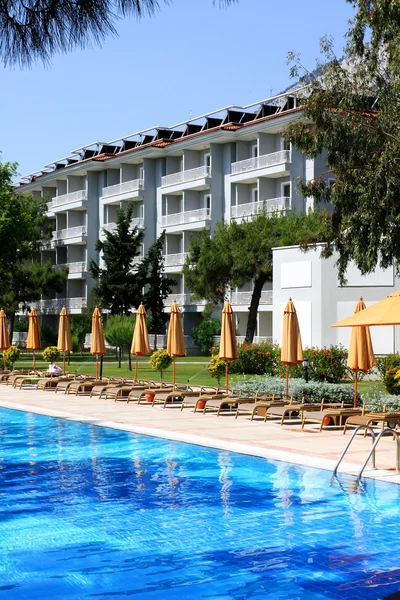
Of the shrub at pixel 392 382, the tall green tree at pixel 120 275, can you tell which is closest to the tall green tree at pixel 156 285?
the tall green tree at pixel 120 275

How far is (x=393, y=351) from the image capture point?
1220 inches

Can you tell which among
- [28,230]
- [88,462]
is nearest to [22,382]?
[88,462]

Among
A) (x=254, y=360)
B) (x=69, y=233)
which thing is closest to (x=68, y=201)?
(x=69, y=233)

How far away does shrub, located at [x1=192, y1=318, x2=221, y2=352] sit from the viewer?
53.1 meters

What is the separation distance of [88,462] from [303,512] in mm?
5181

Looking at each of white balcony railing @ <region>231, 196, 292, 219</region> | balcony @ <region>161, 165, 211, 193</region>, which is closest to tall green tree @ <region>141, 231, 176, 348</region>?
balcony @ <region>161, 165, 211, 193</region>

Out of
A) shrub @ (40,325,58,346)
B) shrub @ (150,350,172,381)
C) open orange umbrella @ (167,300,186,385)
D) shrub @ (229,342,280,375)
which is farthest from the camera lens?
shrub @ (40,325,58,346)

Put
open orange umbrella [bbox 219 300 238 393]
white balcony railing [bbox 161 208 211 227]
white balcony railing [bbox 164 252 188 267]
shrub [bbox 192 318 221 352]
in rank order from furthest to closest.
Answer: white balcony railing [bbox 164 252 188 267], white balcony railing [bbox 161 208 211 227], shrub [bbox 192 318 221 352], open orange umbrella [bbox 219 300 238 393]

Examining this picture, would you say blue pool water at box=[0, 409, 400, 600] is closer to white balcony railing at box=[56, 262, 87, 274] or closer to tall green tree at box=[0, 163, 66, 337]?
tall green tree at box=[0, 163, 66, 337]

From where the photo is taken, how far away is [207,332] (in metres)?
53.1

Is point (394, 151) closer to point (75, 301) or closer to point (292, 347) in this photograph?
point (292, 347)

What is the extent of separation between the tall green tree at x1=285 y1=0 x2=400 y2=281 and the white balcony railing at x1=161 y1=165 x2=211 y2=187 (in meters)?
33.6

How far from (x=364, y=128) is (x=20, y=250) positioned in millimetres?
43656

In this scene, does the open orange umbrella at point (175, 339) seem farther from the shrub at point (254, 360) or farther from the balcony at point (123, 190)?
the balcony at point (123, 190)
